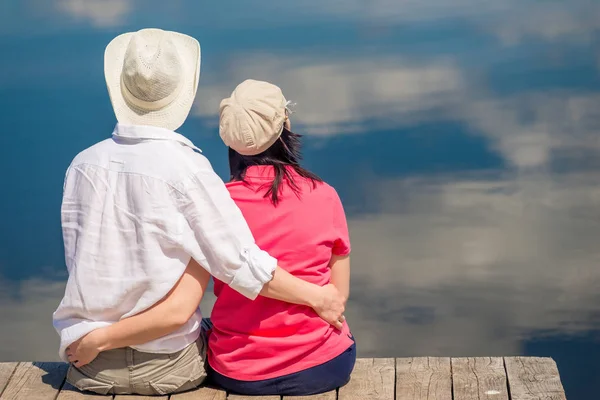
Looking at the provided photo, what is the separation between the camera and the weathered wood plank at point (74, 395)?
Answer: 10.1 feet

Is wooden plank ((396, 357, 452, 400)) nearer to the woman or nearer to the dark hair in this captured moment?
the woman

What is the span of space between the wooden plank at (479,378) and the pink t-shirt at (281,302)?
1.27 ft

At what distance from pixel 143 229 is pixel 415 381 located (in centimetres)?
91

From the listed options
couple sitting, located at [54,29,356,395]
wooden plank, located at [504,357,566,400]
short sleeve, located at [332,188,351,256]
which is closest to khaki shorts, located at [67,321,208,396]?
couple sitting, located at [54,29,356,395]

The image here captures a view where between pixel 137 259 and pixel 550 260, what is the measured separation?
4.05m

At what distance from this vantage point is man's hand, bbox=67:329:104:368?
2.91 m

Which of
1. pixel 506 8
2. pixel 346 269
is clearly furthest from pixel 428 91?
pixel 346 269

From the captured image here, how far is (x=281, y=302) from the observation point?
2963mm

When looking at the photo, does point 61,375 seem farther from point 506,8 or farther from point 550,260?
point 506,8

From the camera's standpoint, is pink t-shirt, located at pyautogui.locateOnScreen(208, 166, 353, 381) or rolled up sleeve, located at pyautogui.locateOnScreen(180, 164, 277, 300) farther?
pink t-shirt, located at pyautogui.locateOnScreen(208, 166, 353, 381)

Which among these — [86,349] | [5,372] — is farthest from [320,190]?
[5,372]

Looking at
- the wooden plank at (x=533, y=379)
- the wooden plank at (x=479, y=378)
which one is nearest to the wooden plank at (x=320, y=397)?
the wooden plank at (x=479, y=378)

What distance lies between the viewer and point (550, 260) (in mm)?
6469

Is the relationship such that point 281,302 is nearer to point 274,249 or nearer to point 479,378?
point 274,249
